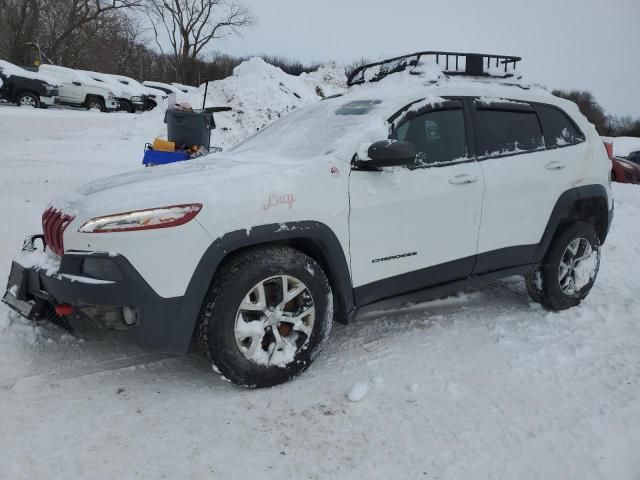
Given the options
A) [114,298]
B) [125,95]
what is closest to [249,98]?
[125,95]

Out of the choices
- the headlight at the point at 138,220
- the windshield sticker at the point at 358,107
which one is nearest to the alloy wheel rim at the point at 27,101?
the windshield sticker at the point at 358,107

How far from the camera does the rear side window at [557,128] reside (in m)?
4.18

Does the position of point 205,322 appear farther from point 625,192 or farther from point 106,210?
point 625,192

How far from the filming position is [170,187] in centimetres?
277

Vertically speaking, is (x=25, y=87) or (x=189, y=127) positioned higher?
(x=25, y=87)

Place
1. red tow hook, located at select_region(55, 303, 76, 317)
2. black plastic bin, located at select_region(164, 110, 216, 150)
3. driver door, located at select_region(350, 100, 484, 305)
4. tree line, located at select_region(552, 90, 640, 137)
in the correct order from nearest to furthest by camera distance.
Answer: red tow hook, located at select_region(55, 303, 76, 317) → driver door, located at select_region(350, 100, 484, 305) → black plastic bin, located at select_region(164, 110, 216, 150) → tree line, located at select_region(552, 90, 640, 137)

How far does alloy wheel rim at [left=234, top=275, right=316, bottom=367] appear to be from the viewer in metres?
2.88

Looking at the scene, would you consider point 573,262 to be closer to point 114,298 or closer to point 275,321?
point 275,321

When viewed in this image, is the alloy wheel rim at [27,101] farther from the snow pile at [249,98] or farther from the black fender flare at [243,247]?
the black fender flare at [243,247]

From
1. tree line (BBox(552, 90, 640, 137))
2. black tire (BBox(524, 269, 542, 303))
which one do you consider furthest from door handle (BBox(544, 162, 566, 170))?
tree line (BBox(552, 90, 640, 137))

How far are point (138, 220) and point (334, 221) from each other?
108cm

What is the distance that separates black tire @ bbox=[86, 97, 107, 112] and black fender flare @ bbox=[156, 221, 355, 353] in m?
21.4

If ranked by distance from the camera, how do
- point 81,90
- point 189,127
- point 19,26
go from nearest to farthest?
point 189,127 → point 81,90 → point 19,26

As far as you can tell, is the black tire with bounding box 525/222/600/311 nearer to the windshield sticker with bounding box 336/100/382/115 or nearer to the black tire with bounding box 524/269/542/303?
the black tire with bounding box 524/269/542/303
